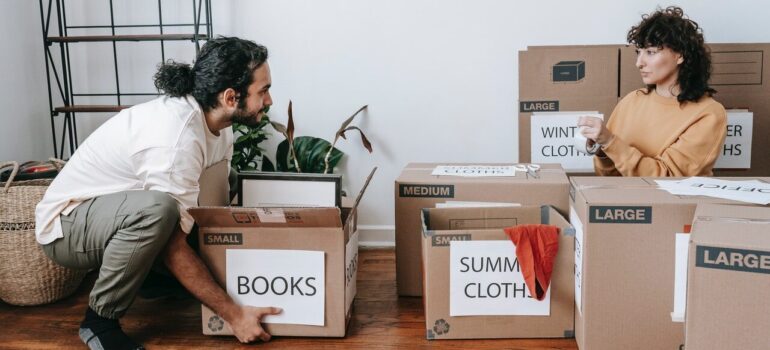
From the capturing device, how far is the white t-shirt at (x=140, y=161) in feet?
5.36

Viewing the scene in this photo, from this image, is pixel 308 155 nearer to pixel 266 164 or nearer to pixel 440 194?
pixel 266 164

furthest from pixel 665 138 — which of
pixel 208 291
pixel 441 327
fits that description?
pixel 208 291

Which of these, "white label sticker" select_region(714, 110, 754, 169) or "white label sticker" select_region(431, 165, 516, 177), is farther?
"white label sticker" select_region(714, 110, 754, 169)

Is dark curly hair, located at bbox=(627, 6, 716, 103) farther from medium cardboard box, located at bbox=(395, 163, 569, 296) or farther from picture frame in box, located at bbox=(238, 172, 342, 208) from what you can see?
picture frame in box, located at bbox=(238, 172, 342, 208)

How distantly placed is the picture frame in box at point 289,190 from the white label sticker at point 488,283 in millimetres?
408

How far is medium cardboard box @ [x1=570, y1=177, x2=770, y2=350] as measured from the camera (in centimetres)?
146

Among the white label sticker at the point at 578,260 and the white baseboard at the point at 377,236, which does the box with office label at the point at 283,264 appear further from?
the white baseboard at the point at 377,236

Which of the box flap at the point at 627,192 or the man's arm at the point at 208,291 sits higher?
the box flap at the point at 627,192

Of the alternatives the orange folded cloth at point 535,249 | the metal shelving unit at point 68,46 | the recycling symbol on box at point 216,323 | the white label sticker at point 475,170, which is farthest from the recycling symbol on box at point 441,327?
the metal shelving unit at point 68,46

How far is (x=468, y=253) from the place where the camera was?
1.67 m

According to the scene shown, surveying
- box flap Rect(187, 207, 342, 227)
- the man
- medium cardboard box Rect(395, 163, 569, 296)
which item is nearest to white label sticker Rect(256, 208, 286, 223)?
box flap Rect(187, 207, 342, 227)

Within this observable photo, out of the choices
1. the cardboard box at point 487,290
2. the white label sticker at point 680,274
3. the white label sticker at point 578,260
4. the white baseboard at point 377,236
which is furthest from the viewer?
the white baseboard at point 377,236

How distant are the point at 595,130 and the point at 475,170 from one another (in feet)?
1.23

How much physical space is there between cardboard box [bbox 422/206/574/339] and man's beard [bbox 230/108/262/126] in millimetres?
586
